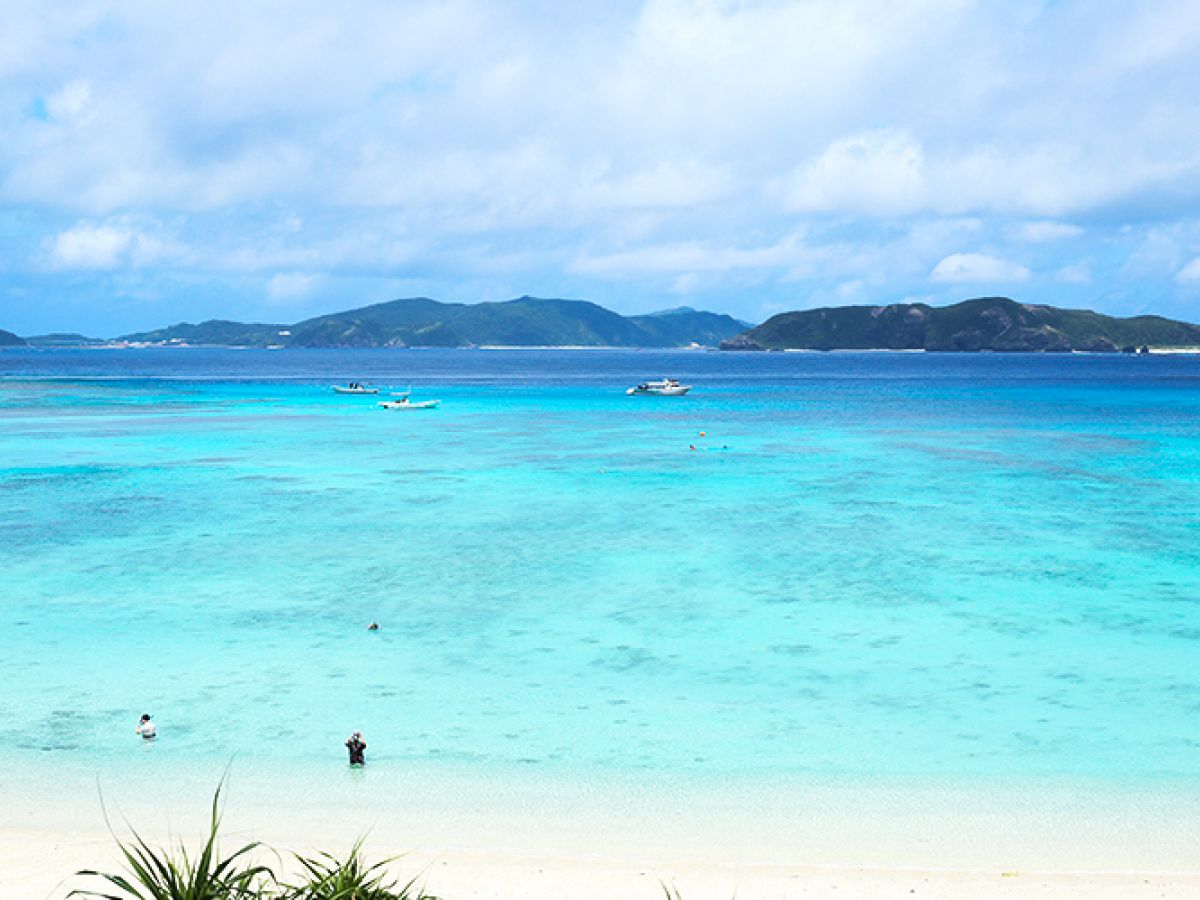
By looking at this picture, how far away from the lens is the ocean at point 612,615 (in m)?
23.9

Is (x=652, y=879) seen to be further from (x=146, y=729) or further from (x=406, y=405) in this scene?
(x=406, y=405)

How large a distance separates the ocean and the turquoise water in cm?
14

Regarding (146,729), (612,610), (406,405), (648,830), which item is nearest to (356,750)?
(146,729)

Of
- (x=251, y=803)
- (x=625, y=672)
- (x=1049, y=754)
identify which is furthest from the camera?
(x=625, y=672)

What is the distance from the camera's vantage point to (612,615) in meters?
34.8

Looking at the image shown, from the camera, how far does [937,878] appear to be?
17594 mm

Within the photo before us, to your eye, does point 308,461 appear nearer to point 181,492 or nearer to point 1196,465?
point 181,492

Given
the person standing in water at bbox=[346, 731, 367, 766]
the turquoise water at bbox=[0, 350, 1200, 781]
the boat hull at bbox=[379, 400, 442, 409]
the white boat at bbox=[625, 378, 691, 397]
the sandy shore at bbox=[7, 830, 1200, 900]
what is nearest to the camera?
the sandy shore at bbox=[7, 830, 1200, 900]

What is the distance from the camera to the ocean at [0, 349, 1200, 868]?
23938 mm

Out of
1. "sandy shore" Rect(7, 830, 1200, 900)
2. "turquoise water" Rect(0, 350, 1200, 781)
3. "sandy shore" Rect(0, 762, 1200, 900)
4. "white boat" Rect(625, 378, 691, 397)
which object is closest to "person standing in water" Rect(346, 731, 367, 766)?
"sandy shore" Rect(0, 762, 1200, 900)

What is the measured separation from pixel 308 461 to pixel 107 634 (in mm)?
42438

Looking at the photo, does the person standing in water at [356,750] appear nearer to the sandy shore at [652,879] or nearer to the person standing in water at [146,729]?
the sandy shore at [652,879]

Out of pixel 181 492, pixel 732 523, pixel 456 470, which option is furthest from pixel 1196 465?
pixel 181 492

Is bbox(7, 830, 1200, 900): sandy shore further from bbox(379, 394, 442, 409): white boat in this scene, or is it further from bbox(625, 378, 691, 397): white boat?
bbox(625, 378, 691, 397): white boat
